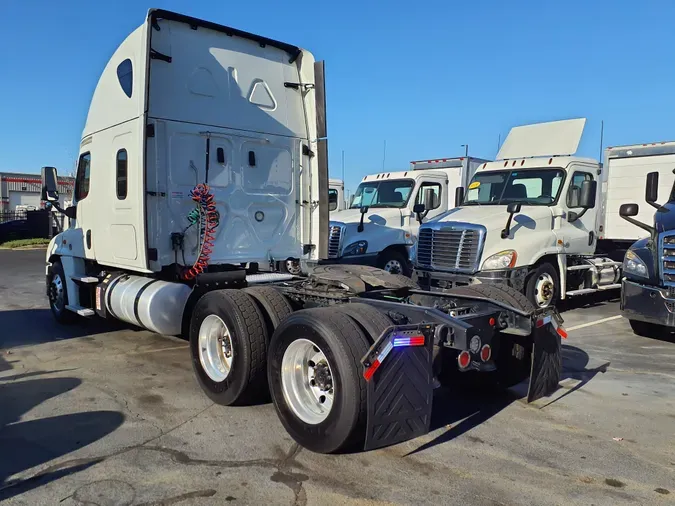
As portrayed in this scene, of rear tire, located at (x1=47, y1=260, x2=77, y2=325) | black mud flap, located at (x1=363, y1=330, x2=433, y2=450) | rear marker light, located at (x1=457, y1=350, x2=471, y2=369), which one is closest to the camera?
black mud flap, located at (x1=363, y1=330, x2=433, y2=450)

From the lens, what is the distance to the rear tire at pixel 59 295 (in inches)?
343

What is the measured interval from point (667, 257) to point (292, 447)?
231 inches

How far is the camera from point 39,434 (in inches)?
176

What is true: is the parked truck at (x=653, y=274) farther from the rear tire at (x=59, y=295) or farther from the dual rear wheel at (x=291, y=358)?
the rear tire at (x=59, y=295)

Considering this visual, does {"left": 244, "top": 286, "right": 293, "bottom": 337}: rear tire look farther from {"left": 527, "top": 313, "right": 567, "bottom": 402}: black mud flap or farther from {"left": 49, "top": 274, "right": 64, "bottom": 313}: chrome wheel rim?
{"left": 49, "top": 274, "right": 64, "bottom": 313}: chrome wheel rim

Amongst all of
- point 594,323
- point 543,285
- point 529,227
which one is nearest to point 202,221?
point 529,227

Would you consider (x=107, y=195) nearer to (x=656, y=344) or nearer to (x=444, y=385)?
(x=444, y=385)

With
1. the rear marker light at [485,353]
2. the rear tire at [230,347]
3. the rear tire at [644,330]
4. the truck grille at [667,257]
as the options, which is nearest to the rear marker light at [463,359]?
the rear marker light at [485,353]

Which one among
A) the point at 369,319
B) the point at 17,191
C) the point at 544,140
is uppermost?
the point at 17,191

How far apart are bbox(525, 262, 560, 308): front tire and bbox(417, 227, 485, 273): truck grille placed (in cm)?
100

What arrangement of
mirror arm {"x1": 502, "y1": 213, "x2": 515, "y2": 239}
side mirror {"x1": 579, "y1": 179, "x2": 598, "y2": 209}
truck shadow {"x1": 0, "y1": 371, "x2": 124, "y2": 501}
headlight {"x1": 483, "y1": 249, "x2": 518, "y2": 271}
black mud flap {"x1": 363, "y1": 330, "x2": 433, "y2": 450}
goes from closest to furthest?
black mud flap {"x1": 363, "y1": 330, "x2": 433, "y2": 450} < truck shadow {"x1": 0, "y1": 371, "x2": 124, "y2": 501} < headlight {"x1": 483, "y1": 249, "x2": 518, "y2": 271} < mirror arm {"x1": 502, "y1": 213, "x2": 515, "y2": 239} < side mirror {"x1": 579, "y1": 179, "x2": 598, "y2": 209}

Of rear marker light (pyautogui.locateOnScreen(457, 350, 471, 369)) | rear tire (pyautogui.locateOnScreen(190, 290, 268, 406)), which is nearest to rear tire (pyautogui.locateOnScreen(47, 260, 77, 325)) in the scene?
rear tire (pyautogui.locateOnScreen(190, 290, 268, 406))

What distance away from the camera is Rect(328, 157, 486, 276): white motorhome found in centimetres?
1158

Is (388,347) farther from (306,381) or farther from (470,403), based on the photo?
(470,403)
